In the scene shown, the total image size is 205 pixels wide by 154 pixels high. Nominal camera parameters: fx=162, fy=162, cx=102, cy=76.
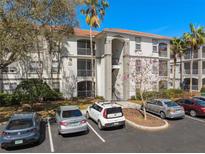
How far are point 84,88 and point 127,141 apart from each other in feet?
56.6

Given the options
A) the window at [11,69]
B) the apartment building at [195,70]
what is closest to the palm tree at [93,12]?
the window at [11,69]

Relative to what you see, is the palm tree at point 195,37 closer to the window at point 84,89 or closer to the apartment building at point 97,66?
the apartment building at point 97,66

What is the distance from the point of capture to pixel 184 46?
2755 centimetres

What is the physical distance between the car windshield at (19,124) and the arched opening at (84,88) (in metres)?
16.1

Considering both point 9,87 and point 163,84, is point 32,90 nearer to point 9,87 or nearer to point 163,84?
point 9,87

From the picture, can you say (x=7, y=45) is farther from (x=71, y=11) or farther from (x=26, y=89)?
(x=26, y=89)

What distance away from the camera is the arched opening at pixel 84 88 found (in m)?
25.6

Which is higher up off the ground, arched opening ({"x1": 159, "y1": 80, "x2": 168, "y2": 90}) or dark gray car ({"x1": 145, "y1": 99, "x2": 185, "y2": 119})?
arched opening ({"x1": 159, "y1": 80, "x2": 168, "y2": 90})

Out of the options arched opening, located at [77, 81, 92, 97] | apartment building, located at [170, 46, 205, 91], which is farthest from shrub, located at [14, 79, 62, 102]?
apartment building, located at [170, 46, 205, 91]

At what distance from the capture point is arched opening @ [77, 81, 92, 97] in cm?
2562

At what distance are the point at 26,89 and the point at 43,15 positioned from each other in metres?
10.2

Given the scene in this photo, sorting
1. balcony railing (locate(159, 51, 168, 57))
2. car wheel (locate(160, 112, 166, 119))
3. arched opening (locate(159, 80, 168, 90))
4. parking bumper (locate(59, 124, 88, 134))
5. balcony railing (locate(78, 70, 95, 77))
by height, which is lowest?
car wheel (locate(160, 112, 166, 119))

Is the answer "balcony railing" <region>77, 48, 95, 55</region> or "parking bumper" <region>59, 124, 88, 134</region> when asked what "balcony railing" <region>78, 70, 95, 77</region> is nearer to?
"balcony railing" <region>77, 48, 95, 55</region>

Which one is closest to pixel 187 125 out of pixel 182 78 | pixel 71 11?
pixel 71 11
